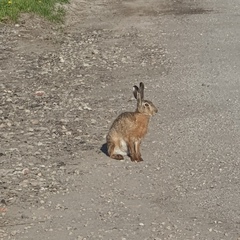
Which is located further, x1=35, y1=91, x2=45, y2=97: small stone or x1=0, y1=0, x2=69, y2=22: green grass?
x1=0, y1=0, x2=69, y2=22: green grass

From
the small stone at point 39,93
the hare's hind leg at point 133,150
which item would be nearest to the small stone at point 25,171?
the hare's hind leg at point 133,150

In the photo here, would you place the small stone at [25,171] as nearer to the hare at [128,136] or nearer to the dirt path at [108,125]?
the dirt path at [108,125]

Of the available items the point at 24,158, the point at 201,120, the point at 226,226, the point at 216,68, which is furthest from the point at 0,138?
the point at 216,68

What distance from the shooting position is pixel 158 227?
705 centimetres

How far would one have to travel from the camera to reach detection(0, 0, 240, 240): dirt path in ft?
23.8

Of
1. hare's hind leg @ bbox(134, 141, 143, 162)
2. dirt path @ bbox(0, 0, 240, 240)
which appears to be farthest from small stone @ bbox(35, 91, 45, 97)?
hare's hind leg @ bbox(134, 141, 143, 162)

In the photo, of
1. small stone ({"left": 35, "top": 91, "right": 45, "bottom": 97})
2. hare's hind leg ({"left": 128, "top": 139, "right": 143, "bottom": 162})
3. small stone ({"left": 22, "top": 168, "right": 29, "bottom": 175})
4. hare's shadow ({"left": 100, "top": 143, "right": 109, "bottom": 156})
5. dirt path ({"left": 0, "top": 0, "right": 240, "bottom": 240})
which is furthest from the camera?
small stone ({"left": 35, "top": 91, "right": 45, "bottom": 97})

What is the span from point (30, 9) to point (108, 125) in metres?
6.18

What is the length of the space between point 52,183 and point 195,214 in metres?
1.53

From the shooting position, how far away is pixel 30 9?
50.2ft

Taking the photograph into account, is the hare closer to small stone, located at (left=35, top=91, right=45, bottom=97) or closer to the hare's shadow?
the hare's shadow

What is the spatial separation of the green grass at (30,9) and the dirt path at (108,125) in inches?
12.1

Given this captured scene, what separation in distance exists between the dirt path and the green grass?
1.01 ft

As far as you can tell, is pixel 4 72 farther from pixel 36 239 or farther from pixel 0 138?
pixel 36 239
